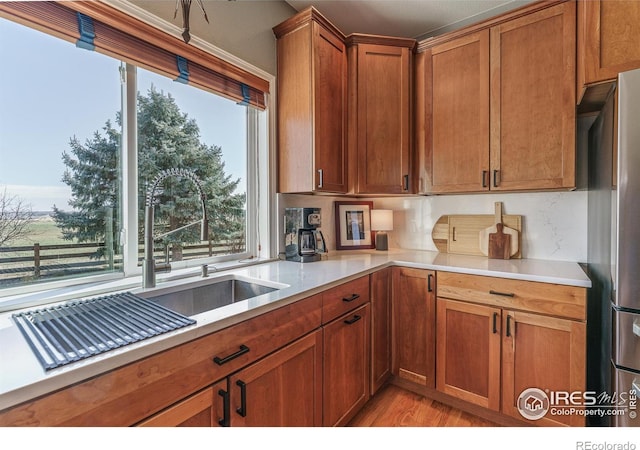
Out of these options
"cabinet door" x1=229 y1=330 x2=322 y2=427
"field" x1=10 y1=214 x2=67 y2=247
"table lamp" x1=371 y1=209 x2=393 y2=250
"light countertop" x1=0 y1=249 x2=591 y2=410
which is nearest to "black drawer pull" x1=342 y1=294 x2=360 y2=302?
"light countertop" x1=0 y1=249 x2=591 y2=410

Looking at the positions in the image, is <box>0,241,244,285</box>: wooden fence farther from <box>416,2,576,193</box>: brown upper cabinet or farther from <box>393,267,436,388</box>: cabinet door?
<box>416,2,576,193</box>: brown upper cabinet

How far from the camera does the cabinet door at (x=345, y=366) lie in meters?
1.40

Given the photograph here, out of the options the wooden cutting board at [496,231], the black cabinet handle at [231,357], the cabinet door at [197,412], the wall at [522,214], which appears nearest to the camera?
the cabinet door at [197,412]

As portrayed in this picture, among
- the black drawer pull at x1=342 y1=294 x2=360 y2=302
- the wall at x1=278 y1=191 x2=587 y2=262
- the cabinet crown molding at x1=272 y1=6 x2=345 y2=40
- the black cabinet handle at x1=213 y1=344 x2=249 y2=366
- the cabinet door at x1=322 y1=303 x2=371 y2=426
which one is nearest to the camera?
the black cabinet handle at x1=213 y1=344 x2=249 y2=366

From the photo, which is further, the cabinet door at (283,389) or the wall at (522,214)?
the wall at (522,214)

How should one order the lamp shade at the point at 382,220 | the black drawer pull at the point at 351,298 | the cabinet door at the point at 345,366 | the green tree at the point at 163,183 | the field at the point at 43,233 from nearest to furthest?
the field at the point at 43,233, the green tree at the point at 163,183, the cabinet door at the point at 345,366, the black drawer pull at the point at 351,298, the lamp shade at the point at 382,220

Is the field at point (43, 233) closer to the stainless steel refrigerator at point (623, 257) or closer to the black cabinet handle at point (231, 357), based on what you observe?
the black cabinet handle at point (231, 357)

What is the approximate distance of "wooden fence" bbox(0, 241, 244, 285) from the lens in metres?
1.10

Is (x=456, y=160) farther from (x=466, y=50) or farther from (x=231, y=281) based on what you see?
(x=231, y=281)

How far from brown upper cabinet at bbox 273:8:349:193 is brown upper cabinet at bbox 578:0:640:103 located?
1274 millimetres

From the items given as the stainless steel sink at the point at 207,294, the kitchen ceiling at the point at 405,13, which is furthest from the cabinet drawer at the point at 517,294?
the kitchen ceiling at the point at 405,13

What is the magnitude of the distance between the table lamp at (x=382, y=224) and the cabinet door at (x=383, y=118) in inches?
14.6

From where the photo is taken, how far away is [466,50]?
1940 millimetres

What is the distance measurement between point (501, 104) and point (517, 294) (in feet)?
3.77
